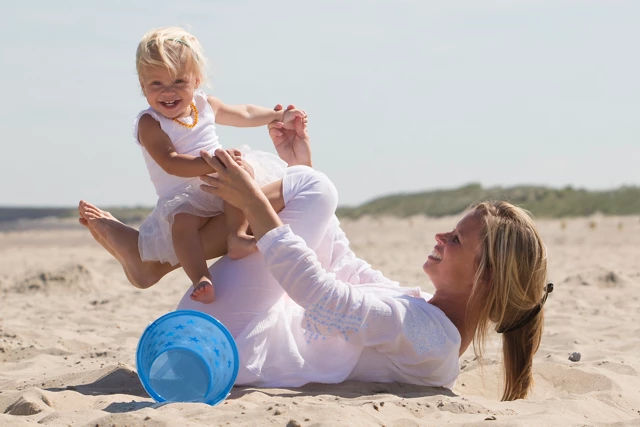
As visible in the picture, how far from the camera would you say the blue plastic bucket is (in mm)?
3299

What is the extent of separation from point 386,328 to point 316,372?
1.43ft

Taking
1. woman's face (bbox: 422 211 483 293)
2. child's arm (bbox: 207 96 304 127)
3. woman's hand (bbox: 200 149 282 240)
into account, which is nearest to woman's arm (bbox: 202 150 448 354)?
woman's hand (bbox: 200 149 282 240)

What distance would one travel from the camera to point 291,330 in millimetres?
3814

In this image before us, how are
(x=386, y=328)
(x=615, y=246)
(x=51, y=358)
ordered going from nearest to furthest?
(x=386, y=328) → (x=51, y=358) → (x=615, y=246)

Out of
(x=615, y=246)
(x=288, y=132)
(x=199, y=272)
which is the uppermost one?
(x=288, y=132)

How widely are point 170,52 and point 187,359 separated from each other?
1448mm

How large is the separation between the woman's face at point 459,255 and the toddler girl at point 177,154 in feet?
2.71

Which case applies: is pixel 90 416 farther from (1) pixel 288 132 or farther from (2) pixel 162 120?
(1) pixel 288 132

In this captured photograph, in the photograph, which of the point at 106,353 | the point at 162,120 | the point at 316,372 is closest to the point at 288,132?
the point at 162,120

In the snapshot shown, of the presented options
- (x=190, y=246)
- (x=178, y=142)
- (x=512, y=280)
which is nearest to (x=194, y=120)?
(x=178, y=142)

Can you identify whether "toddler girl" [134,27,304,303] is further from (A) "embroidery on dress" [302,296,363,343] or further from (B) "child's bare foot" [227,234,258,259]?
(A) "embroidery on dress" [302,296,363,343]

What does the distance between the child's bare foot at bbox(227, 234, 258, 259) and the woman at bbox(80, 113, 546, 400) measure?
0.05 metres

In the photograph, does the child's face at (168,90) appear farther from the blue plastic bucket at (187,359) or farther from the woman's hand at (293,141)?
the blue plastic bucket at (187,359)

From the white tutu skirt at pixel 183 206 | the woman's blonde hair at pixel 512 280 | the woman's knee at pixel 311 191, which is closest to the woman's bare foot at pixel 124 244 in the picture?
the white tutu skirt at pixel 183 206
